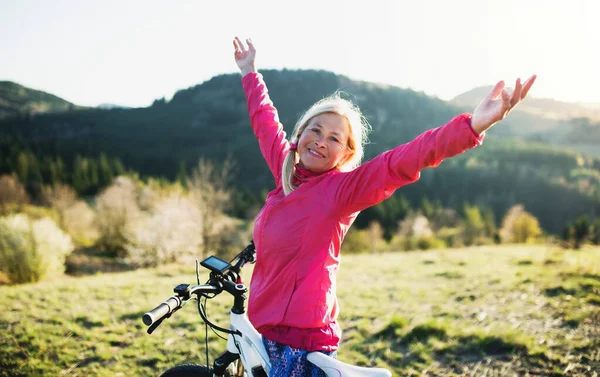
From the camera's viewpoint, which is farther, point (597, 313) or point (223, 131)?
point (223, 131)

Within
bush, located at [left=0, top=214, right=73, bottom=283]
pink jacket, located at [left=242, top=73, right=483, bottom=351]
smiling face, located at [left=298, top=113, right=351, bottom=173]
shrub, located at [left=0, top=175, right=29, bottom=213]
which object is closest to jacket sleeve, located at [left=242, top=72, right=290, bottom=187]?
smiling face, located at [left=298, top=113, right=351, bottom=173]

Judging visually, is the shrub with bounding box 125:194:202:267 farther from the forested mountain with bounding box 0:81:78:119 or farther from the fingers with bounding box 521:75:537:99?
the forested mountain with bounding box 0:81:78:119

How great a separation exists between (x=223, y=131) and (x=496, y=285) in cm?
14057

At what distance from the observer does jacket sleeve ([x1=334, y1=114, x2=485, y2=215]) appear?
165 centimetres

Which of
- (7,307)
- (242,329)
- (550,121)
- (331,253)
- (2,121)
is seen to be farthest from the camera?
(550,121)

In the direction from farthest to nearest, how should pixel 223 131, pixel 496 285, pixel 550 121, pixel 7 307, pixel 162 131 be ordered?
pixel 550 121
pixel 223 131
pixel 162 131
pixel 496 285
pixel 7 307

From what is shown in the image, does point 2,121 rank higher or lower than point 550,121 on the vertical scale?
lower

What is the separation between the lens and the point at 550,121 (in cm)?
18275

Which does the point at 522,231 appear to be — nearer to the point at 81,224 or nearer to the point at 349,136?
the point at 349,136

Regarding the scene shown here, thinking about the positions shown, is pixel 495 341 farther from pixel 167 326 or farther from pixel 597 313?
pixel 167 326

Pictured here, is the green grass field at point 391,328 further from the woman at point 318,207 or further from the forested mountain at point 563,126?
the forested mountain at point 563,126

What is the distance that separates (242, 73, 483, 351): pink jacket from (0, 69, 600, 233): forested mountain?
59.0 metres

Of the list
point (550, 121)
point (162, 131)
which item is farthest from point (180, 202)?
→ point (550, 121)

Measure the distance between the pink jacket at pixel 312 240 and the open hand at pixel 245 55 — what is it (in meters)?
1.42
